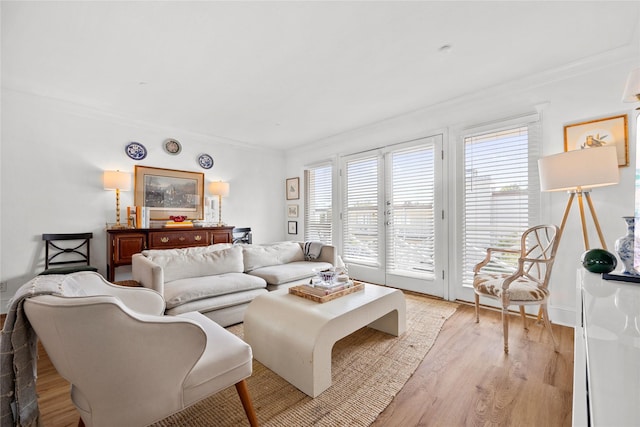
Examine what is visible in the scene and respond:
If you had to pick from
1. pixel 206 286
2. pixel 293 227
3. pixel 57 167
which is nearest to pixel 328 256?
pixel 206 286

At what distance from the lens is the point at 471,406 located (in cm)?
153

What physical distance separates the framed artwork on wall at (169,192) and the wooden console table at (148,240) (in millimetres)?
481

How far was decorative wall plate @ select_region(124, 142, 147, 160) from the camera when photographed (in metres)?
3.79

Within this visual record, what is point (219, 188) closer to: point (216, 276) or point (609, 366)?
point (216, 276)

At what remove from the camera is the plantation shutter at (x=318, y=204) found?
4.90m

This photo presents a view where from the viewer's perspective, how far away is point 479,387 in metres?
1.69

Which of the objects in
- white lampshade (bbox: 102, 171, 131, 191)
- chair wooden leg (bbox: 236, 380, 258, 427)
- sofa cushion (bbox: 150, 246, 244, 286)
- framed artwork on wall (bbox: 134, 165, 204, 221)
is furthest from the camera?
framed artwork on wall (bbox: 134, 165, 204, 221)

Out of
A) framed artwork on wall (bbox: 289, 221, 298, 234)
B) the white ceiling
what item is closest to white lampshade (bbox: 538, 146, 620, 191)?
the white ceiling

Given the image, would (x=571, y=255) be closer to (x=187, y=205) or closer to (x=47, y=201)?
(x=187, y=205)

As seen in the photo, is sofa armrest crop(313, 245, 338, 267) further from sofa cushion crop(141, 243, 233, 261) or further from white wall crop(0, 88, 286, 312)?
white wall crop(0, 88, 286, 312)

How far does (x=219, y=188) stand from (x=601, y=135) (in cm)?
475

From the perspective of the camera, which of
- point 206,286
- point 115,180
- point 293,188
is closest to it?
point 206,286

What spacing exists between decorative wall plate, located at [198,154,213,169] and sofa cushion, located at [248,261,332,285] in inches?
90.4

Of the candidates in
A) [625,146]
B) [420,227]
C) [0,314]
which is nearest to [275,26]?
[420,227]
